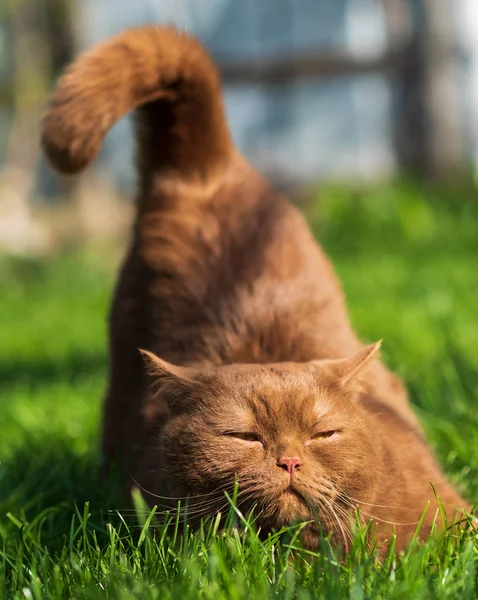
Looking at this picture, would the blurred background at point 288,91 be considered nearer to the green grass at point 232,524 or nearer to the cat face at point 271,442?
the green grass at point 232,524

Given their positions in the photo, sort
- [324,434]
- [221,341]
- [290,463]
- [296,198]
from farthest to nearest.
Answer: [296,198], [221,341], [324,434], [290,463]

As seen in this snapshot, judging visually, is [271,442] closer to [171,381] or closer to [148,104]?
[171,381]

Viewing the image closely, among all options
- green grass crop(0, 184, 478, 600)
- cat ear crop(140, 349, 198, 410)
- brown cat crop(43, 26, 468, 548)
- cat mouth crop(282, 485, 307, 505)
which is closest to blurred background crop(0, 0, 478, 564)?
green grass crop(0, 184, 478, 600)

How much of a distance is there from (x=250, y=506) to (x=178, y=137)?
1324mm

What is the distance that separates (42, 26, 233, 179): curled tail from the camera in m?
2.35

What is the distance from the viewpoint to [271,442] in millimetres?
1751

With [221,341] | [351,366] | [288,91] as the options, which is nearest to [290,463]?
[351,366]

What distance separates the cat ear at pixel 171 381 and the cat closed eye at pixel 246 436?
0.16 metres

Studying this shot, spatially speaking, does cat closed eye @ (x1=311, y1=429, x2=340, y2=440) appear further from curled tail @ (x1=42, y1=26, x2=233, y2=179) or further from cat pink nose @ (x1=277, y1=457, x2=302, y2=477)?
curled tail @ (x1=42, y1=26, x2=233, y2=179)

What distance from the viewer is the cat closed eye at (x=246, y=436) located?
5.79ft

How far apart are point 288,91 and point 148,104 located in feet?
24.7

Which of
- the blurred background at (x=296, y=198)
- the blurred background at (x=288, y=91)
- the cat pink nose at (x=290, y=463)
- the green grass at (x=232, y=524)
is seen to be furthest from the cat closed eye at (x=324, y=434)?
the blurred background at (x=288, y=91)

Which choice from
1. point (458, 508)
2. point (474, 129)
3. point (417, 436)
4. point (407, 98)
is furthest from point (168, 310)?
point (474, 129)

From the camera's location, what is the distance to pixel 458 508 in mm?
1901
